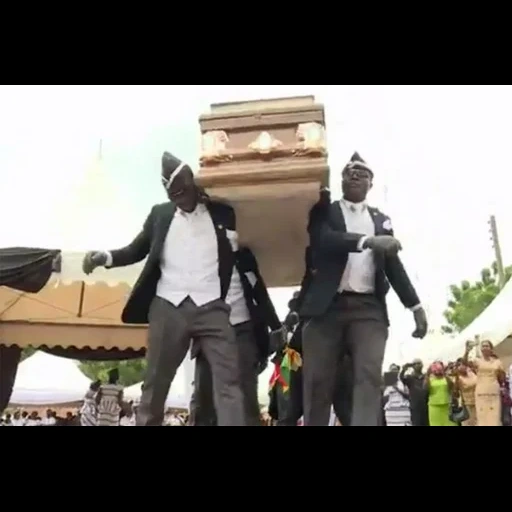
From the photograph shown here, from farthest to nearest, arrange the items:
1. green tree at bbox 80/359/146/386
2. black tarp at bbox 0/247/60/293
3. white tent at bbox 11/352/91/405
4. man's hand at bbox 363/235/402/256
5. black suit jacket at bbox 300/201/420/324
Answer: green tree at bbox 80/359/146/386 → white tent at bbox 11/352/91/405 → black tarp at bbox 0/247/60/293 → black suit jacket at bbox 300/201/420/324 → man's hand at bbox 363/235/402/256

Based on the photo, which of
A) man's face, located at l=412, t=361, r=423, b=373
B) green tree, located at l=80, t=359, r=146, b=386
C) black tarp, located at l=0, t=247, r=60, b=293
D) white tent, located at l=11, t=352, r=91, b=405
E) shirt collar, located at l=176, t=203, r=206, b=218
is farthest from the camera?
green tree, located at l=80, t=359, r=146, b=386

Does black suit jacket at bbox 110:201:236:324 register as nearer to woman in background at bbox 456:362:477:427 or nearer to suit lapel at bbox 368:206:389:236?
suit lapel at bbox 368:206:389:236

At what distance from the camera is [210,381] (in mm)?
3512

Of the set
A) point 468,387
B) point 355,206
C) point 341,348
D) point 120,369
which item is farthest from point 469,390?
point 120,369

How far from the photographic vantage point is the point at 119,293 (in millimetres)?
4145

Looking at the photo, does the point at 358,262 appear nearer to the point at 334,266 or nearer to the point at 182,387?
the point at 334,266

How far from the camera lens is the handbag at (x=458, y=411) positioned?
11.7 ft

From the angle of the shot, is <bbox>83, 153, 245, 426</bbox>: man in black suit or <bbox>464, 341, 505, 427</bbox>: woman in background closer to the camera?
<bbox>83, 153, 245, 426</bbox>: man in black suit

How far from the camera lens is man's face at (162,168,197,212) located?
3449 mm

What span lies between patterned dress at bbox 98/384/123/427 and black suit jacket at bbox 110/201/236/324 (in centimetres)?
51

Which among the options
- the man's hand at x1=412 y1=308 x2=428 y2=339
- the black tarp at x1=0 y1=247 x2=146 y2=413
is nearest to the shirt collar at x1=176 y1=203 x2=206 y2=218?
the black tarp at x1=0 y1=247 x2=146 y2=413

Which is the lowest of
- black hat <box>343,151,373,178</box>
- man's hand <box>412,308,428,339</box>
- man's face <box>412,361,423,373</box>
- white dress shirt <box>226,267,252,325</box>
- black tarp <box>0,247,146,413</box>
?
man's face <box>412,361,423,373</box>
